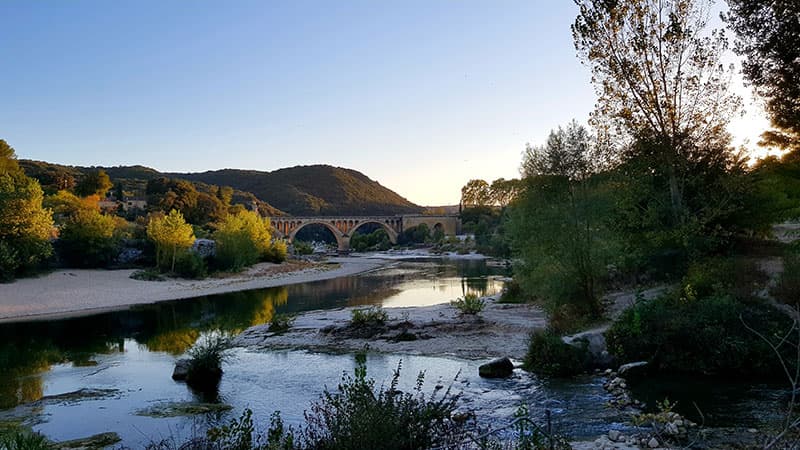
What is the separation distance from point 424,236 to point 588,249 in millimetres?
109658

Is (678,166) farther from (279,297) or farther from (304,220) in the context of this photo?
(304,220)

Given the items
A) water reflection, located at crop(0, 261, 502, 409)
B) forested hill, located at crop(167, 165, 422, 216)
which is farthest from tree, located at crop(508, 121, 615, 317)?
forested hill, located at crop(167, 165, 422, 216)

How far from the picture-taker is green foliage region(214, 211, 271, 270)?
5878cm

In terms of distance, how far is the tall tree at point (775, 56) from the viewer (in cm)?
1638

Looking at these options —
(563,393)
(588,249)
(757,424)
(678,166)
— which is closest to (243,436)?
(563,393)

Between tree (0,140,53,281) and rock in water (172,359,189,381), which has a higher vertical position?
tree (0,140,53,281)

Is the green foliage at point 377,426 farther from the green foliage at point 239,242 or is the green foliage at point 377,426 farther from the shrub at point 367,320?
the green foliage at point 239,242

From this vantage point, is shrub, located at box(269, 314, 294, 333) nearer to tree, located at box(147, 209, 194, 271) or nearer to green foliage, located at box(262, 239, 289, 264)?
tree, located at box(147, 209, 194, 271)

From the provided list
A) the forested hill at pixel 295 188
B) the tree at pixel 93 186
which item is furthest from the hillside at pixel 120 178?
the tree at pixel 93 186

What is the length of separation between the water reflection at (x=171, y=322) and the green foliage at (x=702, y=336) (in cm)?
1514

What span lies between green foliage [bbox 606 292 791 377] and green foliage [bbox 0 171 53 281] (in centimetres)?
4225

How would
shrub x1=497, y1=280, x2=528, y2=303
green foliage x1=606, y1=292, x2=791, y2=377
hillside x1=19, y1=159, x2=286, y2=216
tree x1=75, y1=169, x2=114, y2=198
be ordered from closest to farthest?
green foliage x1=606, y1=292, x2=791, y2=377 < shrub x1=497, y1=280, x2=528, y2=303 < tree x1=75, y1=169, x2=114, y2=198 < hillside x1=19, y1=159, x2=286, y2=216

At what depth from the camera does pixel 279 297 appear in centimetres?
4153

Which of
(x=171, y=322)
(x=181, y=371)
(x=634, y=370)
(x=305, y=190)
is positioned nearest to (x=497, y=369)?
(x=634, y=370)
